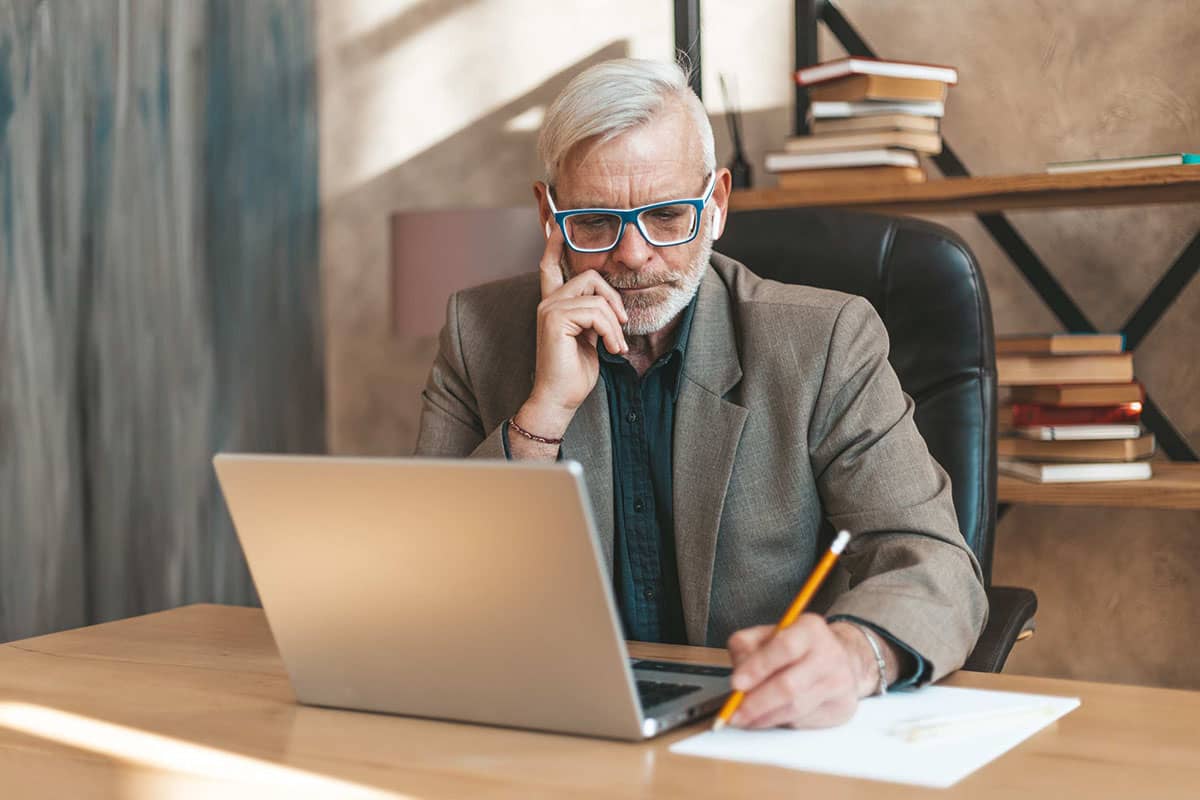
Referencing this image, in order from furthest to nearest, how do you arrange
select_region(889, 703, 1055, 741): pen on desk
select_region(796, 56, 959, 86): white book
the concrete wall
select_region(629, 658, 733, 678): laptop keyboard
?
the concrete wall → select_region(796, 56, 959, 86): white book → select_region(629, 658, 733, 678): laptop keyboard → select_region(889, 703, 1055, 741): pen on desk

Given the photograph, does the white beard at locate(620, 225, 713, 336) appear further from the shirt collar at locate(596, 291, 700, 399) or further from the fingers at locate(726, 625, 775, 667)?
the fingers at locate(726, 625, 775, 667)

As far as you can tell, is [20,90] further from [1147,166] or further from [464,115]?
[1147,166]

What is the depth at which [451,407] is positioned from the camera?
69.1 inches

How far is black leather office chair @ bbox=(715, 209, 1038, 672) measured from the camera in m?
1.73

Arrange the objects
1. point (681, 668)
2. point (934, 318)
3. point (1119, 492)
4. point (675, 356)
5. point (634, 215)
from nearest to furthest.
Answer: point (681, 668)
point (634, 215)
point (675, 356)
point (934, 318)
point (1119, 492)

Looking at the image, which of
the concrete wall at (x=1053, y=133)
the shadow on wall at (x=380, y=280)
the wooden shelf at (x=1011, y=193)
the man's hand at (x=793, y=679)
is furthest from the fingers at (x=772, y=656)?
the shadow on wall at (x=380, y=280)

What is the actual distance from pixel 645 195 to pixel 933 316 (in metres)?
0.45

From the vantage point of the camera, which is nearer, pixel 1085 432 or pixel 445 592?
pixel 445 592

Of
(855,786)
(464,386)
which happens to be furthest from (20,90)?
(855,786)

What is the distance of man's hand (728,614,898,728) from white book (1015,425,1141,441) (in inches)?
60.4

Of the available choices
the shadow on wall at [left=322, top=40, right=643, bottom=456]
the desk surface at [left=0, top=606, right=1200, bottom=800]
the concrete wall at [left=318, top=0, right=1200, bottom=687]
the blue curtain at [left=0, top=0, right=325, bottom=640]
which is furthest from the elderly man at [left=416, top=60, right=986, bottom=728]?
the shadow on wall at [left=322, top=40, right=643, bottom=456]

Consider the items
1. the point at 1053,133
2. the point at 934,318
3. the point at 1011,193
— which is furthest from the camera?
the point at 1053,133

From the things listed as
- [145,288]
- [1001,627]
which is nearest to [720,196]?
[1001,627]

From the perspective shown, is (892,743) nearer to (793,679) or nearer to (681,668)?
(793,679)
